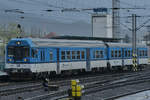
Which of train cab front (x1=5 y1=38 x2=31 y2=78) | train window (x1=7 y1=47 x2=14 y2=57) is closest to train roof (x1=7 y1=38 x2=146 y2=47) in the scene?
train cab front (x1=5 y1=38 x2=31 y2=78)

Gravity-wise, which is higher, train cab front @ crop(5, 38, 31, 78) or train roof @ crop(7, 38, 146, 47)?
train roof @ crop(7, 38, 146, 47)

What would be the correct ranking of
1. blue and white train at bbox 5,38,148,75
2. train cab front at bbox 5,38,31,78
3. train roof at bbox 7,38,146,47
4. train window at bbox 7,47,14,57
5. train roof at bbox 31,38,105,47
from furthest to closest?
1. train roof at bbox 31,38,105,47
2. train window at bbox 7,47,14,57
3. train roof at bbox 7,38,146,47
4. blue and white train at bbox 5,38,148,75
5. train cab front at bbox 5,38,31,78

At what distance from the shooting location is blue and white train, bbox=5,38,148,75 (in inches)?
925

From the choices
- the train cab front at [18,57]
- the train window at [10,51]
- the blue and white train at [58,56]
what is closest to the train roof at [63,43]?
the blue and white train at [58,56]

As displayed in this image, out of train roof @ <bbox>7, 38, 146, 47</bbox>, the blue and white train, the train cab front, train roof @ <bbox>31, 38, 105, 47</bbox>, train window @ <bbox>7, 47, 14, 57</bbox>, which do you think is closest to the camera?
the train cab front

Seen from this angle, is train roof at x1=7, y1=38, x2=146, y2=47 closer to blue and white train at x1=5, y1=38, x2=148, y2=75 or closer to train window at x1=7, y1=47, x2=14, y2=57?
blue and white train at x1=5, y1=38, x2=148, y2=75

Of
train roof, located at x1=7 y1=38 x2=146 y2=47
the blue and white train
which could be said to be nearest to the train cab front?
the blue and white train

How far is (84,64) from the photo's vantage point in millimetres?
28766

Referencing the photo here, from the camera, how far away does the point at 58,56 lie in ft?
84.7

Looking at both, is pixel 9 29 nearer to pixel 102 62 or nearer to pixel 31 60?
pixel 102 62

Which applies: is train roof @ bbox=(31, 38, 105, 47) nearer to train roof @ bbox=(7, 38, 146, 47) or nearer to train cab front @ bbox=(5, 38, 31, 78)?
train roof @ bbox=(7, 38, 146, 47)

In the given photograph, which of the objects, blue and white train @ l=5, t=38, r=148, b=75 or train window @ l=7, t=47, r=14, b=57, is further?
train window @ l=7, t=47, r=14, b=57

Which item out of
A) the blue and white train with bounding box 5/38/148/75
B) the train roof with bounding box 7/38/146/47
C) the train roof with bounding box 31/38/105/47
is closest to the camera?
the blue and white train with bounding box 5/38/148/75

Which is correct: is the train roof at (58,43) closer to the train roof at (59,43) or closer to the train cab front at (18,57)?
the train roof at (59,43)
